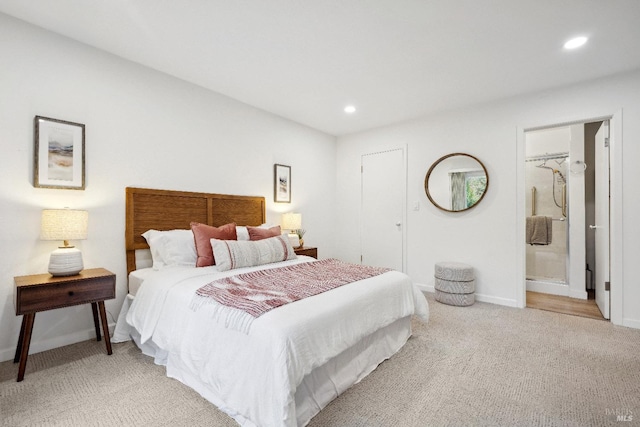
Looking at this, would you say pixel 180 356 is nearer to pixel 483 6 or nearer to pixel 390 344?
pixel 390 344

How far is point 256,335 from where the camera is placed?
151 cm

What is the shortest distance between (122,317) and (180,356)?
1.07 metres

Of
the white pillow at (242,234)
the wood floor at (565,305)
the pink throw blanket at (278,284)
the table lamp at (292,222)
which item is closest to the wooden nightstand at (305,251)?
the table lamp at (292,222)

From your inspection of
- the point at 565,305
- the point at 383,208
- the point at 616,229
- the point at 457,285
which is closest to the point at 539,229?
the point at 565,305

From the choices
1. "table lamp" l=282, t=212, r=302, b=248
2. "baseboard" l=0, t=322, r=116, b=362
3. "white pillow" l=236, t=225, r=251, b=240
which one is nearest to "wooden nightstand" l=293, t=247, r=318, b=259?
"table lamp" l=282, t=212, r=302, b=248

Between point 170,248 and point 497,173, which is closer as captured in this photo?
point 170,248

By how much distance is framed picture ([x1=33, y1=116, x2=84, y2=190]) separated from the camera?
2.36 meters

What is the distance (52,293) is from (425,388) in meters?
2.61

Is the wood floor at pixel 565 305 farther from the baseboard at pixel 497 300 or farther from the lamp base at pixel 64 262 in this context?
the lamp base at pixel 64 262

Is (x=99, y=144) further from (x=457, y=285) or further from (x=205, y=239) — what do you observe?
(x=457, y=285)

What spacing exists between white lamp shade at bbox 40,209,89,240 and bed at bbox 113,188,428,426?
543 millimetres

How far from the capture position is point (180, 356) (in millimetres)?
1927

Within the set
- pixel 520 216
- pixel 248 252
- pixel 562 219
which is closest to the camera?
pixel 248 252

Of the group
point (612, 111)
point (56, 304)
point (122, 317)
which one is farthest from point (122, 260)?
point (612, 111)
